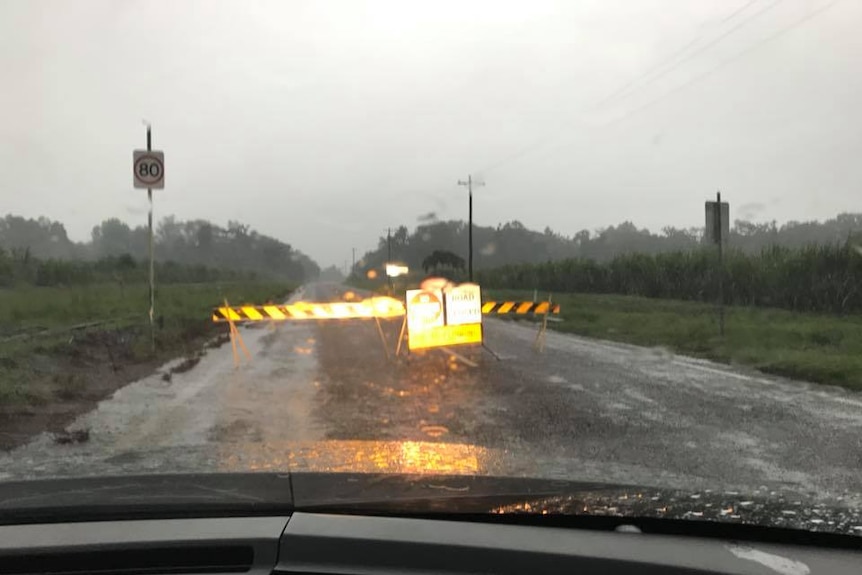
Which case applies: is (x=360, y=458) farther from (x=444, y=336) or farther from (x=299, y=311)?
(x=299, y=311)

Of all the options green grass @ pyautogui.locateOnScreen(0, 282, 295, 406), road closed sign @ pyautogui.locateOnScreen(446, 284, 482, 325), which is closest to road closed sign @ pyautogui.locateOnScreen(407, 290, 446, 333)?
road closed sign @ pyautogui.locateOnScreen(446, 284, 482, 325)

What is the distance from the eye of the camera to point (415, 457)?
16.4 feet

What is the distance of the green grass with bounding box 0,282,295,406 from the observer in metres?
10.6

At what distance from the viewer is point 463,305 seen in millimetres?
13836

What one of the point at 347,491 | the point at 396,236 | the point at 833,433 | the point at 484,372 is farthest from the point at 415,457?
the point at 396,236

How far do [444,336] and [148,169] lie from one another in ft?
21.1

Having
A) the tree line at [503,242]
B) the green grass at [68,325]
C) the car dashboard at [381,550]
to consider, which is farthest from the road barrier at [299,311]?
the tree line at [503,242]

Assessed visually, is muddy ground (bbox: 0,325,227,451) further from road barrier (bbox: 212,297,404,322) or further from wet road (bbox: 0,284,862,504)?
road barrier (bbox: 212,297,404,322)

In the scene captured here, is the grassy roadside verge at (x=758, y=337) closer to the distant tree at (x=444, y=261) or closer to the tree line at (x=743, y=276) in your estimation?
the tree line at (x=743, y=276)

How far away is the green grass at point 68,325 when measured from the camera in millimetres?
10609

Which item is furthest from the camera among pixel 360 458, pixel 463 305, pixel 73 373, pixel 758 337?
pixel 758 337

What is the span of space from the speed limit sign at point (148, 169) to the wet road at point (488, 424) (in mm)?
3602

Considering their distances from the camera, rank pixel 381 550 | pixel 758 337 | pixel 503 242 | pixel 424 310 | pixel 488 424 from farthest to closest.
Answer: pixel 503 242, pixel 758 337, pixel 424 310, pixel 488 424, pixel 381 550

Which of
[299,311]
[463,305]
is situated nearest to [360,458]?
[463,305]
